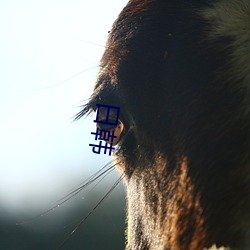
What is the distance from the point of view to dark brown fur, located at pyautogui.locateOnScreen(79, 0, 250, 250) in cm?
229

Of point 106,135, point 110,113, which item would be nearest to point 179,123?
point 110,113

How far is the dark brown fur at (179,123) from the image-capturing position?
229 centimetres

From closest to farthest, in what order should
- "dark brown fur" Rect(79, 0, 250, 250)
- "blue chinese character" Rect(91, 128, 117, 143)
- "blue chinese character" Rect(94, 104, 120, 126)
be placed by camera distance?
"dark brown fur" Rect(79, 0, 250, 250), "blue chinese character" Rect(94, 104, 120, 126), "blue chinese character" Rect(91, 128, 117, 143)

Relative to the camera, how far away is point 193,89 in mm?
2514

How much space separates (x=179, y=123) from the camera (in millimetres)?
2541

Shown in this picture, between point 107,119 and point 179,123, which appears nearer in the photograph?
point 179,123

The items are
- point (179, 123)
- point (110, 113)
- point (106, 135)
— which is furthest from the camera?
point (106, 135)

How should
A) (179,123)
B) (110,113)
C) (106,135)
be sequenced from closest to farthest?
(179,123) → (110,113) → (106,135)

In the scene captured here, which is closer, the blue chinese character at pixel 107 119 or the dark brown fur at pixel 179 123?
the dark brown fur at pixel 179 123

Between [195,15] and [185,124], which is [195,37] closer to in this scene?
[195,15]

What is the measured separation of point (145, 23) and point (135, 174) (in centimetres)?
50

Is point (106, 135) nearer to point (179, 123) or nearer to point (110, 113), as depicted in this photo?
→ point (110, 113)

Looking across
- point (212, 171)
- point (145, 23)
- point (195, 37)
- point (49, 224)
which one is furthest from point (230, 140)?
point (49, 224)

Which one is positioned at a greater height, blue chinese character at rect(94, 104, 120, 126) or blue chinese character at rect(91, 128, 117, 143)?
blue chinese character at rect(94, 104, 120, 126)
